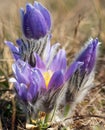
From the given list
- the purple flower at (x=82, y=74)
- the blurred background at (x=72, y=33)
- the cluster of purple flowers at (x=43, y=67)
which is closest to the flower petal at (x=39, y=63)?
the cluster of purple flowers at (x=43, y=67)

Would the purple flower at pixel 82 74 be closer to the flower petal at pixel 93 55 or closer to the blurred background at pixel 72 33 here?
the flower petal at pixel 93 55

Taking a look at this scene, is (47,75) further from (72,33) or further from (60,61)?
(72,33)

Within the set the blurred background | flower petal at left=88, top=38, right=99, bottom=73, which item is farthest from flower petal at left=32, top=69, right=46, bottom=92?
the blurred background

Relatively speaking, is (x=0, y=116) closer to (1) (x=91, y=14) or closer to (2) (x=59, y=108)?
(2) (x=59, y=108)

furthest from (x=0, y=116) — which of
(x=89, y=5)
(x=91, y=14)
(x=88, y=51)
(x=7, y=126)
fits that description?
(x=89, y=5)

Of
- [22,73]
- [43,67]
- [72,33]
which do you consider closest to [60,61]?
[43,67]

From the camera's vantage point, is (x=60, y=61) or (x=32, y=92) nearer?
(x=32, y=92)
